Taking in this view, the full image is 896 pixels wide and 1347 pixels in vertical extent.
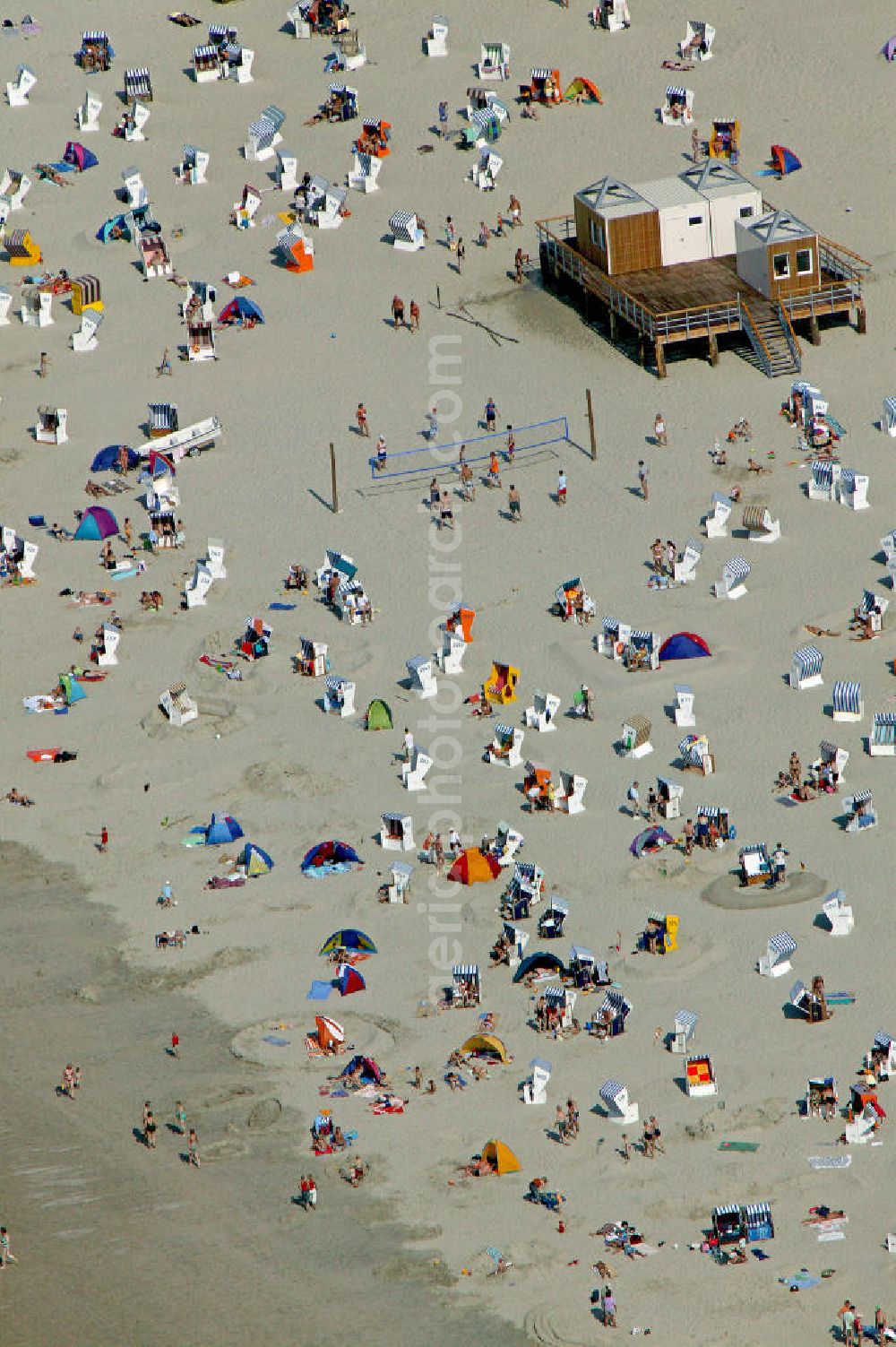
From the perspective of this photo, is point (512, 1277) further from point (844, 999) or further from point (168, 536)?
point (168, 536)

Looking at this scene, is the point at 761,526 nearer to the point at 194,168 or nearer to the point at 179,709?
the point at 179,709

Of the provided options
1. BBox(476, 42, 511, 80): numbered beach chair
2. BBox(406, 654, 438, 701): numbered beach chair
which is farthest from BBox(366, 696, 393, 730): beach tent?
BBox(476, 42, 511, 80): numbered beach chair

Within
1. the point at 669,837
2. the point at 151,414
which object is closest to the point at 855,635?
the point at 669,837

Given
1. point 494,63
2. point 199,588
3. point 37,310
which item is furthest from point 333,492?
point 494,63

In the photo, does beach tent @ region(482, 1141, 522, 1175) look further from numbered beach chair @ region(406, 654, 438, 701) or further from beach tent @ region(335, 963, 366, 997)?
numbered beach chair @ region(406, 654, 438, 701)

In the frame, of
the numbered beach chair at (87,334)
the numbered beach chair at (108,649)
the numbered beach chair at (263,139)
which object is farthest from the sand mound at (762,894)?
the numbered beach chair at (263,139)

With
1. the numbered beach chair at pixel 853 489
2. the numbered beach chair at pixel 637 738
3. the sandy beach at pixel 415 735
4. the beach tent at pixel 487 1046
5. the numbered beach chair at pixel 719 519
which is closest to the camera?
the sandy beach at pixel 415 735

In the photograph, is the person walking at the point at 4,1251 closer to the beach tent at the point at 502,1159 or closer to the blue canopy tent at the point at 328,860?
the beach tent at the point at 502,1159
